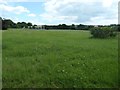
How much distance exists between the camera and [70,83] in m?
5.21

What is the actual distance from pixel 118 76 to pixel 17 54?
3.98 metres

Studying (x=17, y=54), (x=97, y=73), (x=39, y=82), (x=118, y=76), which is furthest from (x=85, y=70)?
(x=17, y=54)

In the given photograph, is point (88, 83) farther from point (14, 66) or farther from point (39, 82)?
point (14, 66)

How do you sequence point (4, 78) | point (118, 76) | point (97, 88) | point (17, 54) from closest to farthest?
point (97, 88), point (4, 78), point (118, 76), point (17, 54)

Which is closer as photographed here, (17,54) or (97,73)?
(97,73)

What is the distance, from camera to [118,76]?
5.76 meters

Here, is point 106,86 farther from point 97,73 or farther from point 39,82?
point 39,82

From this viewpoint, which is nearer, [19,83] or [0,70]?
[19,83]

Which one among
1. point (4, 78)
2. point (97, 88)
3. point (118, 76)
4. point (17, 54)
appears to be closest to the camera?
point (97, 88)

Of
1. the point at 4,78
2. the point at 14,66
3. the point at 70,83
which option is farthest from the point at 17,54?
the point at 70,83

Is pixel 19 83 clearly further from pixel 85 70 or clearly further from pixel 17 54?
pixel 17 54

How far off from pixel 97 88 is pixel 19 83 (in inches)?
64.3

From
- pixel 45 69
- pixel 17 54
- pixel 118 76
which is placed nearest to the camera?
pixel 118 76

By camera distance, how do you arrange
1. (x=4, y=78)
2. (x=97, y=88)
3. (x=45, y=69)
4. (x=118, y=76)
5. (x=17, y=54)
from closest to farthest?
(x=97, y=88) → (x=4, y=78) → (x=118, y=76) → (x=45, y=69) → (x=17, y=54)
